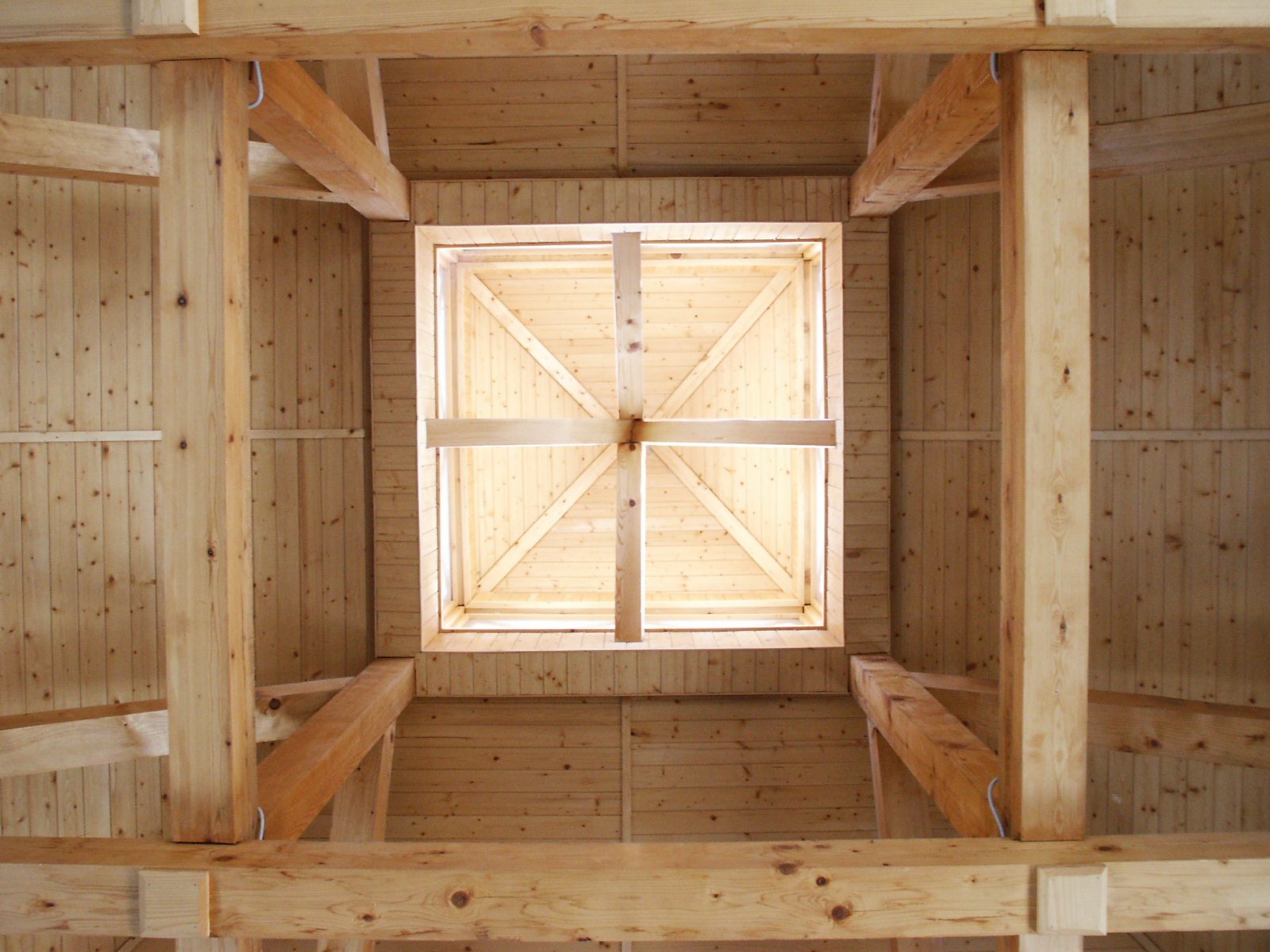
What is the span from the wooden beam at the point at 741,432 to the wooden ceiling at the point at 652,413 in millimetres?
432

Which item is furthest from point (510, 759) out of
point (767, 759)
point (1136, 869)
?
point (1136, 869)

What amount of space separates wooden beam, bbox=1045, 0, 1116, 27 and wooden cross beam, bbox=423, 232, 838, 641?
207 cm

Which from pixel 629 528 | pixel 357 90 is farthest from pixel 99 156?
pixel 629 528

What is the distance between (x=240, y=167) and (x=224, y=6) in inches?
13.9

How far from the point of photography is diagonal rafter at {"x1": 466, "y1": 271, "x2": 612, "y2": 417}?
181 inches

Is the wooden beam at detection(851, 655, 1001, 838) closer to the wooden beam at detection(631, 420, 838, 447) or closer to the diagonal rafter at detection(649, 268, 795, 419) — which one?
the wooden beam at detection(631, 420, 838, 447)

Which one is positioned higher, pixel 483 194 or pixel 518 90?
pixel 518 90

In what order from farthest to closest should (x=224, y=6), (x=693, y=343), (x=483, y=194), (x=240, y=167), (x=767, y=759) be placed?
(x=693, y=343) → (x=767, y=759) → (x=483, y=194) → (x=240, y=167) → (x=224, y=6)

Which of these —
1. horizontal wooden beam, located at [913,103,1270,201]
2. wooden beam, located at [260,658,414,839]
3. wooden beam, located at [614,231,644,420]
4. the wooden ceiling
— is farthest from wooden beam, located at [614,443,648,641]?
horizontal wooden beam, located at [913,103,1270,201]

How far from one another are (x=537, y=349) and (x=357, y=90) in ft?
6.51

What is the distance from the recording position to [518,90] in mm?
3531

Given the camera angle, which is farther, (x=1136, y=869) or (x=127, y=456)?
(x=127, y=456)

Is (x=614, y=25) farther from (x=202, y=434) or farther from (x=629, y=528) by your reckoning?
(x=629, y=528)

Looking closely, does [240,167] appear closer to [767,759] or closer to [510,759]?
[510,759]
